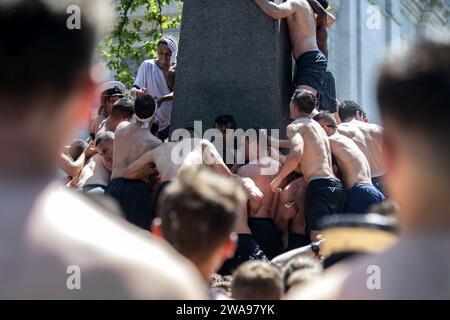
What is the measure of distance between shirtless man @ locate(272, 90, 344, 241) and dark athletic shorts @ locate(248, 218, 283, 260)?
0.92 feet

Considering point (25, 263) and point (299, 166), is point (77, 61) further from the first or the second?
point (299, 166)

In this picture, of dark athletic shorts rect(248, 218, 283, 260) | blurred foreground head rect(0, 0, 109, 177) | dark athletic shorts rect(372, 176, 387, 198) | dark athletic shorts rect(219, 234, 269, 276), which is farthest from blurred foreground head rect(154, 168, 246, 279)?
dark athletic shorts rect(372, 176, 387, 198)

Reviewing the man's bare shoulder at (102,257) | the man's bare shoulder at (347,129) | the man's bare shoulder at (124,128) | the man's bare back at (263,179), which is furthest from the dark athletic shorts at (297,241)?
the man's bare shoulder at (102,257)

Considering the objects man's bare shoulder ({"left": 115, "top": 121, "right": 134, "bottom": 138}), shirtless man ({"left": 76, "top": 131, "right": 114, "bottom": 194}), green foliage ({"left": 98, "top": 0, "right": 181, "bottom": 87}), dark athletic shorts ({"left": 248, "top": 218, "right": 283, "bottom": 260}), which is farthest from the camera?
green foliage ({"left": 98, "top": 0, "right": 181, "bottom": 87})

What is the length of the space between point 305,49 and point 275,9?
25.2 inches

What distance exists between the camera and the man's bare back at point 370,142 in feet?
28.3

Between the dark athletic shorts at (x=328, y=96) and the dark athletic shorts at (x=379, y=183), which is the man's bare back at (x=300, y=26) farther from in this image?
the dark athletic shorts at (x=379, y=183)

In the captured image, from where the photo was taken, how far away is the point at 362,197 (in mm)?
7957

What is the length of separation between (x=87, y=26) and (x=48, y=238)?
557 millimetres

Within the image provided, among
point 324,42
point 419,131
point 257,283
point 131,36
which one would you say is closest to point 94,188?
point 324,42

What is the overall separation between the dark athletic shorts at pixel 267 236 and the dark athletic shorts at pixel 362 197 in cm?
75

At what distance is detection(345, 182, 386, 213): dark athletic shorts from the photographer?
25.9 feet

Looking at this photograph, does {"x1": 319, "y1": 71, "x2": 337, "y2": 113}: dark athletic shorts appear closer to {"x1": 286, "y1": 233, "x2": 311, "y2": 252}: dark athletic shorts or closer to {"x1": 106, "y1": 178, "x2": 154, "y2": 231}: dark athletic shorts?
{"x1": 286, "y1": 233, "x2": 311, "y2": 252}: dark athletic shorts
